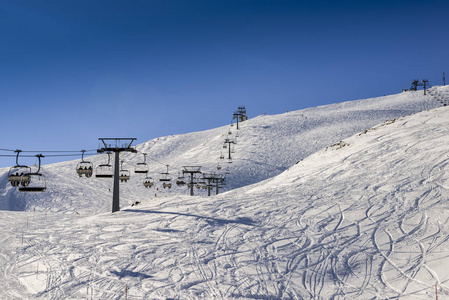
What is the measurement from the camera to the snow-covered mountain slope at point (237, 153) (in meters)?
46.0

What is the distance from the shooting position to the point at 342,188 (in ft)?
74.7

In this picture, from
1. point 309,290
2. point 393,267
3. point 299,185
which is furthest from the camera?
point 299,185

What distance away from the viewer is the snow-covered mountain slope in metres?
46.0

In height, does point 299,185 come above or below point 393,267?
above

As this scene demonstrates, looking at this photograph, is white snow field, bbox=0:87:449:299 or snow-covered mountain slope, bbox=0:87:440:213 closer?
white snow field, bbox=0:87:449:299

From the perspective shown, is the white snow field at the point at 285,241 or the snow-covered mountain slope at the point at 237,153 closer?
the white snow field at the point at 285,241

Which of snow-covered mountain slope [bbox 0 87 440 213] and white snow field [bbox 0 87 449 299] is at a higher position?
snow-covered mountain slope [bbox 0 87 440 213]

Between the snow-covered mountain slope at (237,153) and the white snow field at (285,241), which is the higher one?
the snow-covered mountain slope at (237,153)

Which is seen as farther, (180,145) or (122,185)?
(180,145)

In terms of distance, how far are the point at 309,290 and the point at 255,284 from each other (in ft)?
5.27

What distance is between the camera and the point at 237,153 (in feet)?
231

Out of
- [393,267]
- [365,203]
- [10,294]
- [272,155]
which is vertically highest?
[272,155]

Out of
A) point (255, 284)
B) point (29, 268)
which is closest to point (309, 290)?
point (255, 284)

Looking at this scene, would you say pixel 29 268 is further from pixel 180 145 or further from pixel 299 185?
pixel 180 145
